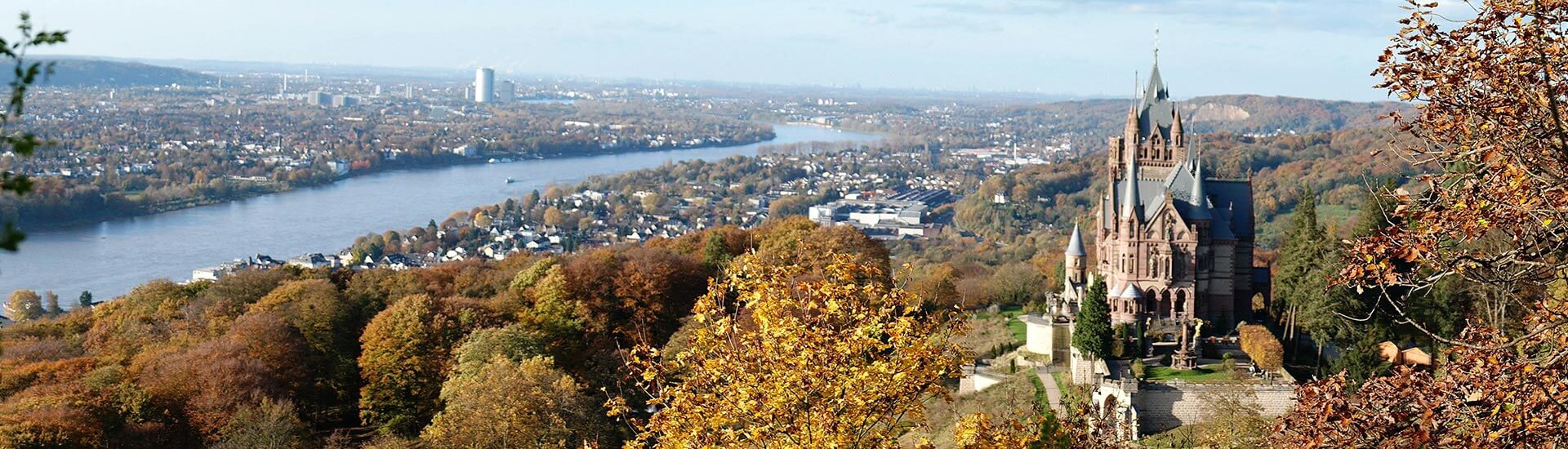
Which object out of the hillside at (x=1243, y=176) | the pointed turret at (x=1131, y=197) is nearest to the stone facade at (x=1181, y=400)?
the pointed turret at (x=1131, y=197)

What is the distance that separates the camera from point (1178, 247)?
28266 millimetres

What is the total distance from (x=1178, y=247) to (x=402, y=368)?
16.1 metres

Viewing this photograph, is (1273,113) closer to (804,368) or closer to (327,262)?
(327,262)

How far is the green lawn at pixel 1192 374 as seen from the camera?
23.9 meters

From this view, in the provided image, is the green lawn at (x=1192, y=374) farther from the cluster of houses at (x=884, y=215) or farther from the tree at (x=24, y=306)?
the cluster of houses at (x=884, y=215)

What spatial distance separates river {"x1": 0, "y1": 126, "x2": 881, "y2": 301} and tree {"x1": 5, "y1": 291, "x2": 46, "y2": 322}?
132 centimetres

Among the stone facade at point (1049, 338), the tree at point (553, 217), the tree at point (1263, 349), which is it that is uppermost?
the tree at point (1263, 349)

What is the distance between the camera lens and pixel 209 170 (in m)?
102

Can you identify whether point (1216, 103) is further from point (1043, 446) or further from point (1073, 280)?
point (1043, 446)

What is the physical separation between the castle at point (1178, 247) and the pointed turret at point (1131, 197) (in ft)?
0.06

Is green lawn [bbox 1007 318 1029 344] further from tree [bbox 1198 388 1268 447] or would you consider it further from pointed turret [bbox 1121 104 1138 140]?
tree [bbox 1198 388 1268 447]

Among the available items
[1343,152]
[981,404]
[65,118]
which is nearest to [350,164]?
[65,118]

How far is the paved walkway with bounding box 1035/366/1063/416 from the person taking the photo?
80.9ft

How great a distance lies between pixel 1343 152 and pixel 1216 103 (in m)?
113
